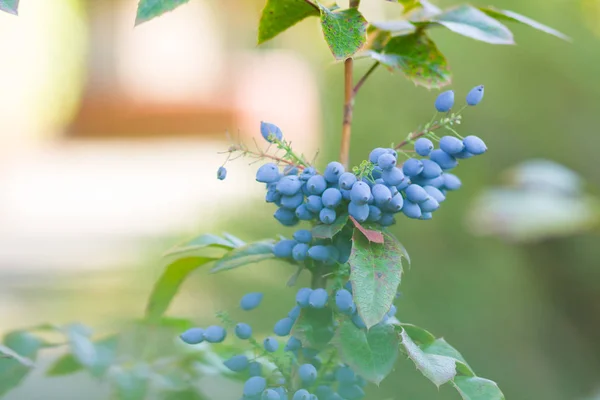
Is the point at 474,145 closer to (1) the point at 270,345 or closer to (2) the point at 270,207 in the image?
(1) the point at 270,345

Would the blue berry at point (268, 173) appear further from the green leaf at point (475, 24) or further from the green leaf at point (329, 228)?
the green leaf at point (475, 24)

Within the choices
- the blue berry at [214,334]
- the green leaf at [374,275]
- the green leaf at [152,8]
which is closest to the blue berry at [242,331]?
the blue berry at [214,334]

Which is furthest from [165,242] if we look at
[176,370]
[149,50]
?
[149,50]

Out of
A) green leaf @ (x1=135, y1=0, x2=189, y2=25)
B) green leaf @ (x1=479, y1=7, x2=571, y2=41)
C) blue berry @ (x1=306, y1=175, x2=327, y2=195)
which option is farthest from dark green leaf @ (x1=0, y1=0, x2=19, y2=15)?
green leaf @ (x1=479, y1=7, x2=571, y2=41)

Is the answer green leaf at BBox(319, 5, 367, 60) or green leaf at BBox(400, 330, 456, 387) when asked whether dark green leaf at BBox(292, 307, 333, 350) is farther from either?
green leaf at BBox(319, 5, 367, 60)

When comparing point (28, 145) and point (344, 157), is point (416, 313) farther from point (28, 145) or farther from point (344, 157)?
point (28, 145)

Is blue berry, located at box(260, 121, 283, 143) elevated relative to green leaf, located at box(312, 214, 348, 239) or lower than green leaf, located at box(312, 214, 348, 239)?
elevated
